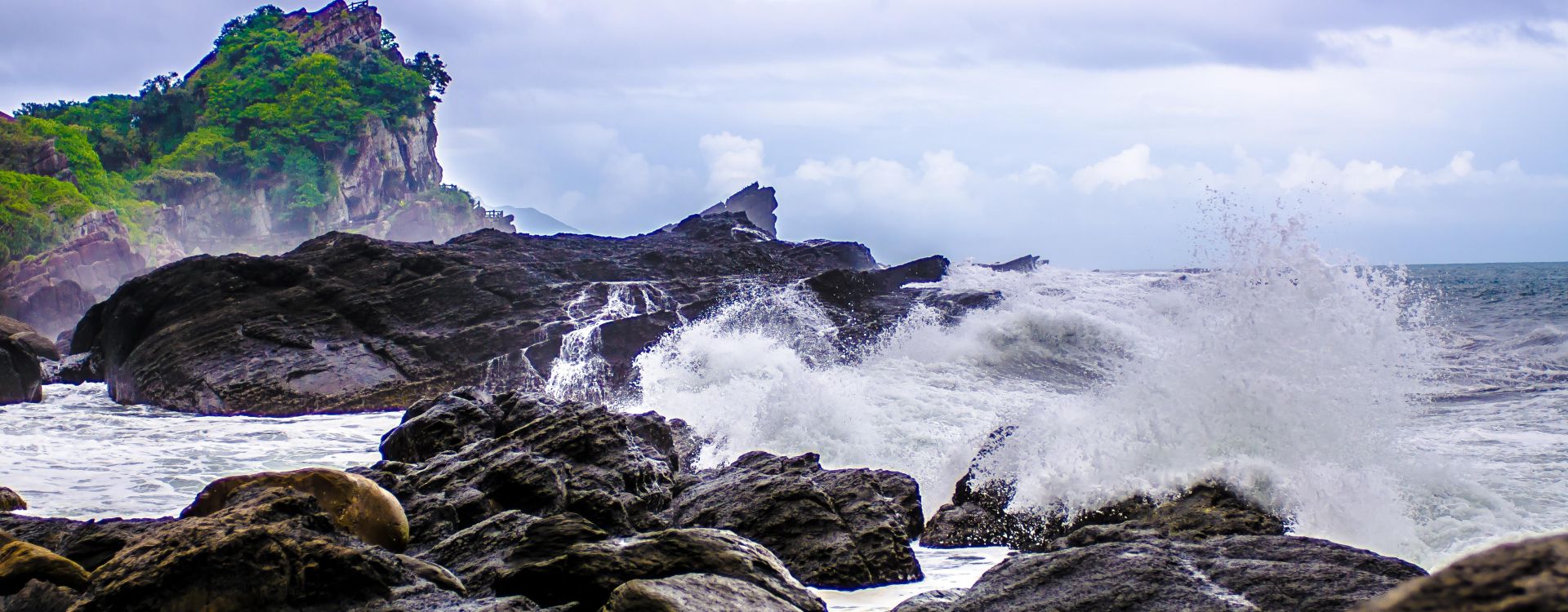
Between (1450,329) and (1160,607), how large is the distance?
88.2ft

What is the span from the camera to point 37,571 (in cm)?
485

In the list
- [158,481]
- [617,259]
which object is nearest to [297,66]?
[617,259]

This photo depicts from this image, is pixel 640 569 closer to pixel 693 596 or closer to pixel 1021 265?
pixel 693 596

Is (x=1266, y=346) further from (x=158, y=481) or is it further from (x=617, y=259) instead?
(x=617, y=259)

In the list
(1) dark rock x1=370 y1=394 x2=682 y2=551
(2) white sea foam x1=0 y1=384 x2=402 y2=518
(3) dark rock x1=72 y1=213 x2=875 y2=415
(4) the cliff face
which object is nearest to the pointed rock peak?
(4) the cliff face

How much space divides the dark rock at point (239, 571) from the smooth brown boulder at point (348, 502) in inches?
61.9

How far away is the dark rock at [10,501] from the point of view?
8.31 metres

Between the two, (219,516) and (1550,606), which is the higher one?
(1550,606)

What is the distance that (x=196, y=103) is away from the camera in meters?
64.0

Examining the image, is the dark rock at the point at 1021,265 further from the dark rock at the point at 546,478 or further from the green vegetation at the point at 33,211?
the green vegetation at the point at 33,211

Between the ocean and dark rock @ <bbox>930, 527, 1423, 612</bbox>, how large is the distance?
4.88 feet

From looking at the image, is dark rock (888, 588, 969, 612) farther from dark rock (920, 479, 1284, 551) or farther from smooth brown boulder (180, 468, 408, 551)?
smooth brown boulder (180, 468, 408, 551)

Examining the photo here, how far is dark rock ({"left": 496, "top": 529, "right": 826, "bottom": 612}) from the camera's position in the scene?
176 inches

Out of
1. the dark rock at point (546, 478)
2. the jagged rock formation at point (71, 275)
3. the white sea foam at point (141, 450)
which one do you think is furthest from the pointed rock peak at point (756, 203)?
the dark rock at point (546, 478)
